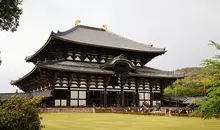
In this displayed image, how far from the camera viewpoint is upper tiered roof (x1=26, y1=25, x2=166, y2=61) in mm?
41344

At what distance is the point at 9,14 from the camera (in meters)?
15.5

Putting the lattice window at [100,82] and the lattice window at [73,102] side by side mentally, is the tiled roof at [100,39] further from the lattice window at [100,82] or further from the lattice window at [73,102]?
the lattice window at [73,102]

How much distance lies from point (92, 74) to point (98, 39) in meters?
9.48

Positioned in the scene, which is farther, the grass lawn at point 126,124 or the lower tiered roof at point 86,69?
the lower tiered roof at point 86,69

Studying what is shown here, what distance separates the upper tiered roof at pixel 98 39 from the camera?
41.3 meters

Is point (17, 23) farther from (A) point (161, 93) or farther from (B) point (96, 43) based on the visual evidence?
(A) point (161, 93)

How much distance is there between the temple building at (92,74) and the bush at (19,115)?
2382cm

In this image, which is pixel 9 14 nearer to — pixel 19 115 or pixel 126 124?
pixel 19 115

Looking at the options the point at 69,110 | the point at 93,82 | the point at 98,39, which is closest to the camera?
the point at 69,110

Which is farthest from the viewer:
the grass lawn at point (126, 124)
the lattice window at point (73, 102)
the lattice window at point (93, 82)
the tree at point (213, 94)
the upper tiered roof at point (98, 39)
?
the upper tiered roof at point (98, 39)

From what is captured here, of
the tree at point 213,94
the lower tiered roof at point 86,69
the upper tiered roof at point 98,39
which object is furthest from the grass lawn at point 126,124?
the upper tiered roof at point 98,39

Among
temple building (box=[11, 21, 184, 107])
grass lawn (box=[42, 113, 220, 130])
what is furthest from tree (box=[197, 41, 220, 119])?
temple building (box=[11, 21, 184, 107])

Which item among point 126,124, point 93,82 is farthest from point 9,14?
point 93,82

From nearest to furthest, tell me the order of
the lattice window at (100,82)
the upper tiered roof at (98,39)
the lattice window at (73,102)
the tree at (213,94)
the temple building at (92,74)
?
the tree at (213,94) < the temple building at (92,74) < the lattice window at (73,102) < the lattice window at (100,82) < the upper tiered roof at (98,39)
